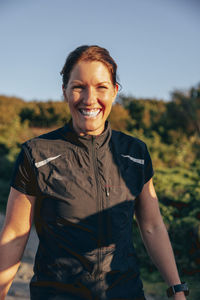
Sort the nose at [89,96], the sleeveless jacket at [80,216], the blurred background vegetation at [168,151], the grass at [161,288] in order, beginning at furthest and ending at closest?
the blurred background vegetation at [168,151], the grass at [161,288], the nose at [89,96], the sleeveless jacket at [80,216]

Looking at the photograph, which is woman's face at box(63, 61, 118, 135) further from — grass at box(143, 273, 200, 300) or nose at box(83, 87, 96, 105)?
grass at box(143, 273, 200, 300)

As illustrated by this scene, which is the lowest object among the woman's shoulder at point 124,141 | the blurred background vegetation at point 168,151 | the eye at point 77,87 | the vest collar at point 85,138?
the blurred background vegetation at point 168,151

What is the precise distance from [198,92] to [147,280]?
1765 centimetres

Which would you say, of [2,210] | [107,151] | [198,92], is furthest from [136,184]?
[198,92]

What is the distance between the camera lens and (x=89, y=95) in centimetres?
159

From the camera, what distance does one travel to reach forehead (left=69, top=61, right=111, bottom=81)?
61.7 inches

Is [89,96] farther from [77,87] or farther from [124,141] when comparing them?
[124,141]

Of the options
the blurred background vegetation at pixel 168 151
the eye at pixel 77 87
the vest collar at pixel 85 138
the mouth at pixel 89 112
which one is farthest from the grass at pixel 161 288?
the eye at pixel 77 87

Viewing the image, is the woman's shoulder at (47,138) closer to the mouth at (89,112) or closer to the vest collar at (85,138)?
the vest collar at (85,138)

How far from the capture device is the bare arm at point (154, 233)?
1.70 m

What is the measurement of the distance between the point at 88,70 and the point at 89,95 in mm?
125

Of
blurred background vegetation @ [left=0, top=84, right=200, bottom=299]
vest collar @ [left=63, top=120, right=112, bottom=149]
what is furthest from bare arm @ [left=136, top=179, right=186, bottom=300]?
blurred background vegetation @ [left=0, top=84, right=200, bottom=299]

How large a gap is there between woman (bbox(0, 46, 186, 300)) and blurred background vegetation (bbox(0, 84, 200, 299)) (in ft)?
12.4

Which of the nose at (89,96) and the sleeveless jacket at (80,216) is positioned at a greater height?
the nose at (89,96)
